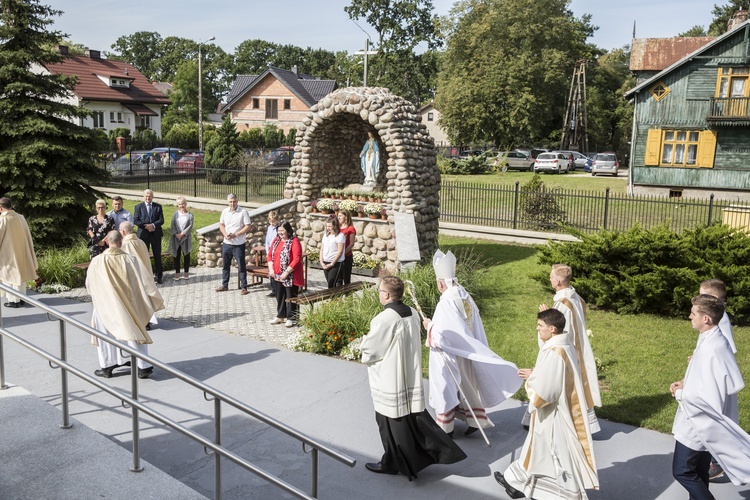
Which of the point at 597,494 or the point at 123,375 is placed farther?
the point at 123,375

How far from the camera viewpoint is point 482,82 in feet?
167

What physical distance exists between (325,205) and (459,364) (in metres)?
10.2

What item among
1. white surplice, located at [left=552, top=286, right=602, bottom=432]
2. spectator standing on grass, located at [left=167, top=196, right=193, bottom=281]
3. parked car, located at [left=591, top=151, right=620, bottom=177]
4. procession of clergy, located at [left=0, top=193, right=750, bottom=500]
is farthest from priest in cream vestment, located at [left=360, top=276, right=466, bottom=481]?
parked car, located at [left=591, top=151, right=620, bottom=177]

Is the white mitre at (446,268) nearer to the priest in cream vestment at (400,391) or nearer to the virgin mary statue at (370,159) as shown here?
the priest in cream vestment at (400,391)

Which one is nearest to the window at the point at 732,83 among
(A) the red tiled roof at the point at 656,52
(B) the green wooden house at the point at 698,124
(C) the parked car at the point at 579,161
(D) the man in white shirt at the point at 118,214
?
(B) the green wooden house at the point at 698,124

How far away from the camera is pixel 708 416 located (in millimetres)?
5359

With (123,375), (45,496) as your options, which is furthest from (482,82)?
(45,496)

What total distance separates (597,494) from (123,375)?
18.7 ft

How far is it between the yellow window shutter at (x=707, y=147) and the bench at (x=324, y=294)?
76.8 ft

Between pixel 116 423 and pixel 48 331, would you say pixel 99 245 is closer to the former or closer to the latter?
pixel 48 331

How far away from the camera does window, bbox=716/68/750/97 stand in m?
29.6

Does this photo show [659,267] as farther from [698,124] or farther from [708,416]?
[698,124]

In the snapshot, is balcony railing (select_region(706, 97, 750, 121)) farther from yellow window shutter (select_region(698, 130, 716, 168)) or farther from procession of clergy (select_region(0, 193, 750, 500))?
procession of clergy (select_region(0, 193, 750, 500))

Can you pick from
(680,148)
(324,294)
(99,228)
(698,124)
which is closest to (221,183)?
(99,228)
